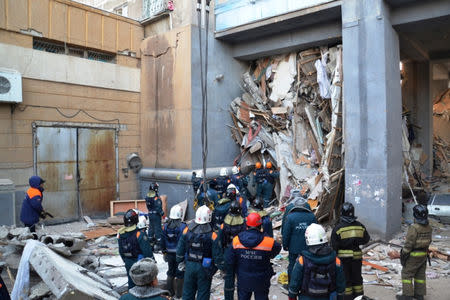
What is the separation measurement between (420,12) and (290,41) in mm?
3940

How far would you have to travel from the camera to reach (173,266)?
18.4 feet

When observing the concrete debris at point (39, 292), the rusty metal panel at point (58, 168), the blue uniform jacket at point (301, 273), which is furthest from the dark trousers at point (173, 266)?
the rusty metal panel at point (58, 168)

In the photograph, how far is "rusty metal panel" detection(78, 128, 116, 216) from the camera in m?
10.9

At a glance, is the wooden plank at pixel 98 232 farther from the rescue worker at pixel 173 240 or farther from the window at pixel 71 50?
the window at pixel 71 50

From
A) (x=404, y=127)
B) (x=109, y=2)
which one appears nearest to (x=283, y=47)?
(x=404, y=127)

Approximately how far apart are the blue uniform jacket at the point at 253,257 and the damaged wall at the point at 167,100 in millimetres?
7152

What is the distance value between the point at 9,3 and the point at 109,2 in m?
7.11

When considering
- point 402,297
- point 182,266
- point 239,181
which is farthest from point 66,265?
point 239,181

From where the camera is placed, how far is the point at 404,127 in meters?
11.8

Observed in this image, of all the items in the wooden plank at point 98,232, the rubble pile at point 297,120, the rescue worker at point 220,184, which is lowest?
the wooden plank at point 98,232

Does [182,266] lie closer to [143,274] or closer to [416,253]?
[143,274]

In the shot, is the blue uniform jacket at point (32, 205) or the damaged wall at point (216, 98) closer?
the blue uniform jacket at point (32, 205)

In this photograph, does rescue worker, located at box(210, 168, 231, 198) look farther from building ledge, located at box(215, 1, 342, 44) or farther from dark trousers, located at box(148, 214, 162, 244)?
→ building ledge, located at box(215, 1, 342, 44)

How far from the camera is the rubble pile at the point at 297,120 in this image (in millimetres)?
9461
